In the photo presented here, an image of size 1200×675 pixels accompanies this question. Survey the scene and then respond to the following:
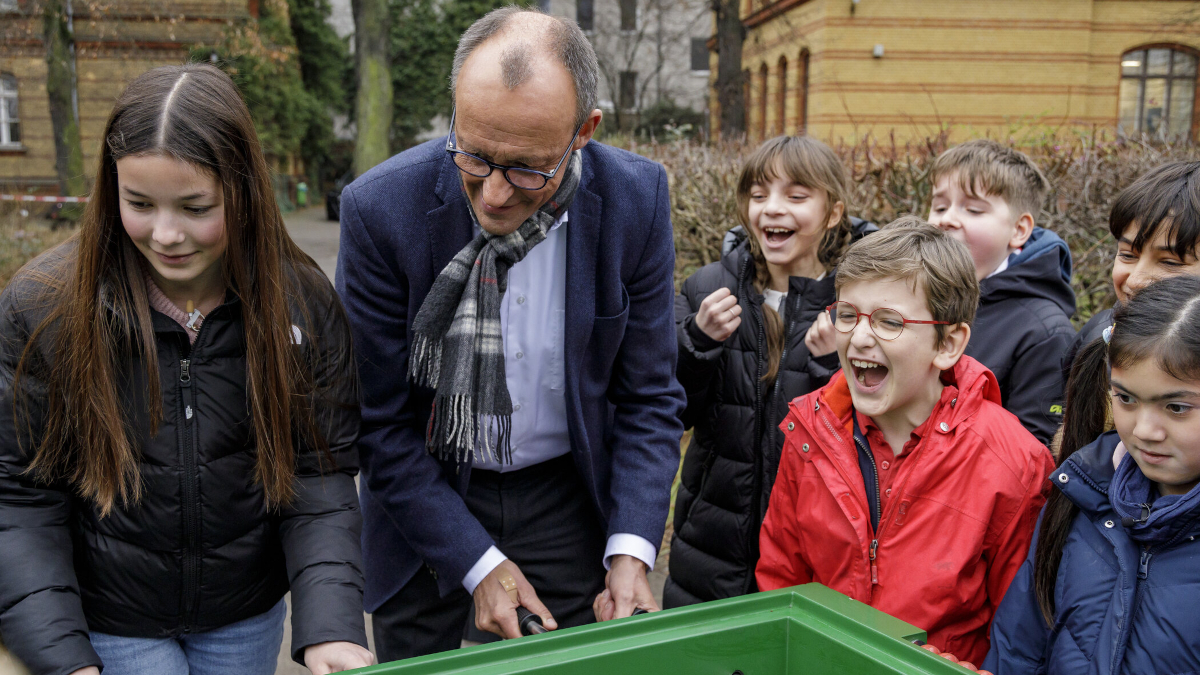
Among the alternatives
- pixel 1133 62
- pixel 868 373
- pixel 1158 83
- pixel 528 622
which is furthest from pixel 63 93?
pixel 1158 83

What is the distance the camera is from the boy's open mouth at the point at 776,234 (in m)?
2.85

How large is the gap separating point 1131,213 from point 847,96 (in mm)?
16459

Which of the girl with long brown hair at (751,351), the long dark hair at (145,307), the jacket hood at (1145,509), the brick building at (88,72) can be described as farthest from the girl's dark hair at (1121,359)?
the brick building at (88,72)

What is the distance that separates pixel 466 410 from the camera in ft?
6.86

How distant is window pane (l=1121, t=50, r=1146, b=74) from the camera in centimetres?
1834

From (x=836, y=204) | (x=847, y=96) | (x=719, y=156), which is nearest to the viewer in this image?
(x=836, y=204)

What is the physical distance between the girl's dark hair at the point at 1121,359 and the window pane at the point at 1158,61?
19.7 m

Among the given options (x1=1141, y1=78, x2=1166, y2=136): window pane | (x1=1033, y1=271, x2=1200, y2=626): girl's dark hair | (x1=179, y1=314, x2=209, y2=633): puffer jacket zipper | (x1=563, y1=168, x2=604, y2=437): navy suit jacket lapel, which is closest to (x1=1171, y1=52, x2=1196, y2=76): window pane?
(x1=1141, y1=78, x2=1166, y2=136): window pane

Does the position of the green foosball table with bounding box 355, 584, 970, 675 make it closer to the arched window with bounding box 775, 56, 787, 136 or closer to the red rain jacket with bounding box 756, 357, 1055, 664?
the red rain jacket with bounding box 756, 357, 1055, 664

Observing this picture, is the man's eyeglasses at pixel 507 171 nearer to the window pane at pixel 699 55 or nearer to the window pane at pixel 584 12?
the window pane at pixel 584 12

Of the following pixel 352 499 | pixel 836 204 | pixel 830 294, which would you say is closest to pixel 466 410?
pixel 352 499

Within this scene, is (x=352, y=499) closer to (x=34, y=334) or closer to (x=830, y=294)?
(x=34, y=334)

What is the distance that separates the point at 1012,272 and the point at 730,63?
10211 millimetres

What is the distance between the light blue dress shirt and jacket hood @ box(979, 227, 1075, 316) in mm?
1267
